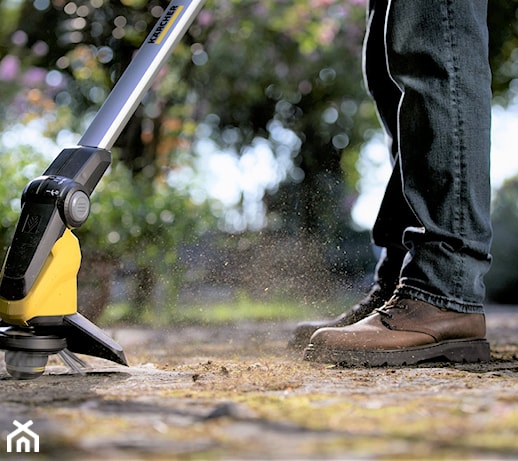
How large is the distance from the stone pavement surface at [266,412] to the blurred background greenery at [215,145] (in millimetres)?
833

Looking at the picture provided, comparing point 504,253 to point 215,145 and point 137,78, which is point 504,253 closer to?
point 215,145

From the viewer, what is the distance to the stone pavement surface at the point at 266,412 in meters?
0.94

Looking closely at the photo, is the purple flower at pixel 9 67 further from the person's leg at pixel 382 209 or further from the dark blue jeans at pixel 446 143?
the dark blue jeans at pixel 446 143

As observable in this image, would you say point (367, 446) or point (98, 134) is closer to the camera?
point (367, 446)

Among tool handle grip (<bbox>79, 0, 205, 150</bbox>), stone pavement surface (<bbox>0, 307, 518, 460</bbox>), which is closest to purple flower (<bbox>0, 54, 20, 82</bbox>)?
tool handle grip (<bbox>79, 0, 205, 150</bbox>)

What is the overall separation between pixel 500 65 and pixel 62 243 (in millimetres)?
8072

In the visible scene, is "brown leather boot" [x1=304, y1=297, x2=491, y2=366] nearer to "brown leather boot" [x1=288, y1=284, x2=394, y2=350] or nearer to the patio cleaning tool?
"brown leather boot" [x1=288, y1=284, x2=394, y2=350]

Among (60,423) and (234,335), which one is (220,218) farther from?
(60,423)

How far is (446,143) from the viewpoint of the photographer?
1939 mm

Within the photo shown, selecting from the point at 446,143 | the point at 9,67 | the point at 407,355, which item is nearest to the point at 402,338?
the point at 407,355

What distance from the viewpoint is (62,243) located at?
5.34ft

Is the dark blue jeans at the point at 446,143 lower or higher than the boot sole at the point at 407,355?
higher

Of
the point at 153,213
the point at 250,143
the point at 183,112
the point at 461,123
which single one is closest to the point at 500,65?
the point at 250,143

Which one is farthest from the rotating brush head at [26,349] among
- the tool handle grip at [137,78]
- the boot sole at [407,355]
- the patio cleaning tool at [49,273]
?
the boot sole at [407,355]
